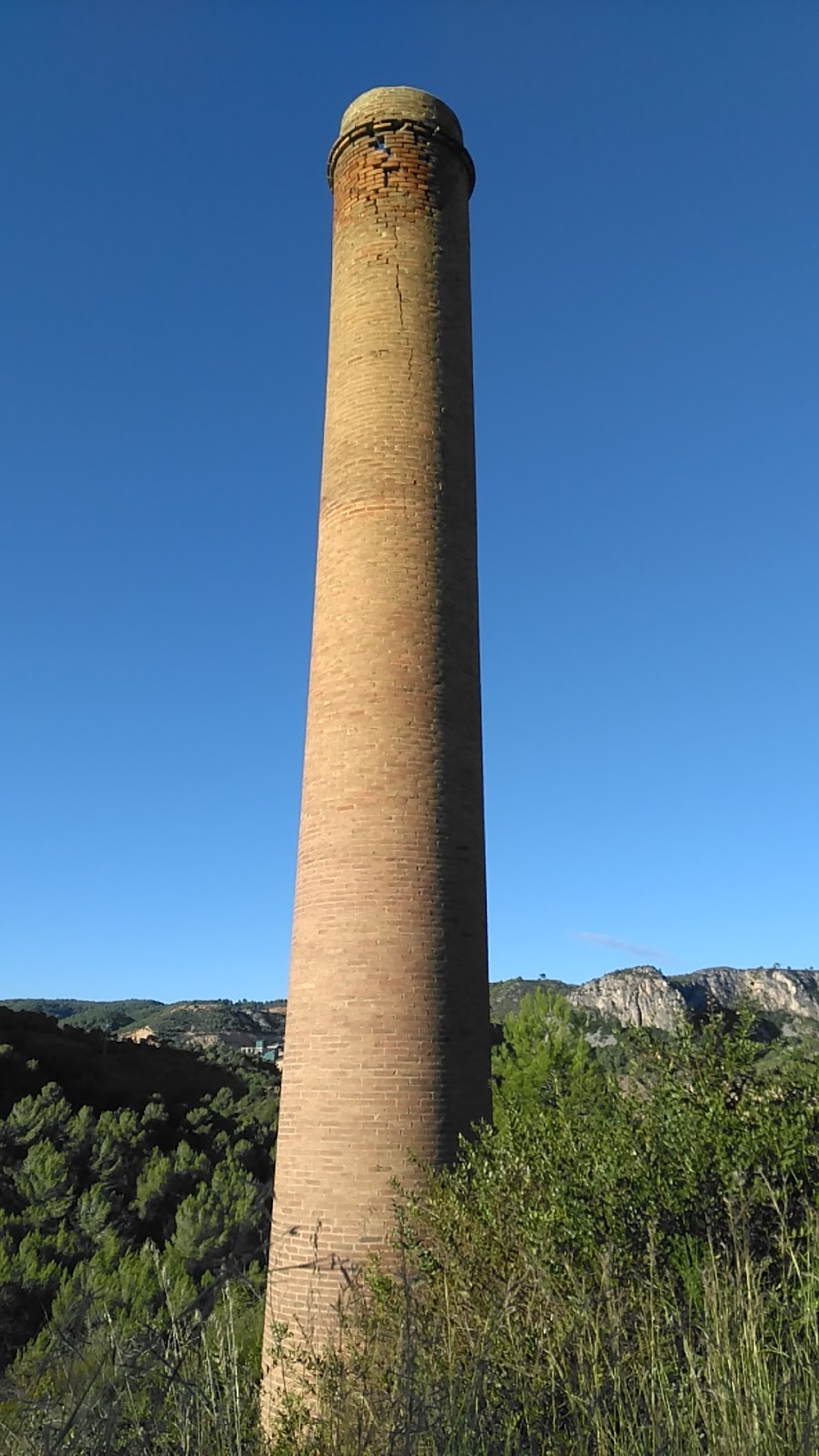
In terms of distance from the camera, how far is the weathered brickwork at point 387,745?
28.6ft

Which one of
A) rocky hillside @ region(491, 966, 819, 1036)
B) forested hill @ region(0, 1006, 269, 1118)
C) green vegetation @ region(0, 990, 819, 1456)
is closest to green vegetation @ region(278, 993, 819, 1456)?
green vegetation @ region(0, 990, 819, 1456)

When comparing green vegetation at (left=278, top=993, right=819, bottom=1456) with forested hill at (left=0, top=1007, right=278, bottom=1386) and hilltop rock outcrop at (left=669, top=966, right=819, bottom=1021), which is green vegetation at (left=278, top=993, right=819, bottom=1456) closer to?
forested hill at (left=0, top=1007, right=278, bottom=1386)

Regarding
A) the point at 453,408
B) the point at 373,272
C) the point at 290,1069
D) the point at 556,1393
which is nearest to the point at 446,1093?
the point at 290,1069

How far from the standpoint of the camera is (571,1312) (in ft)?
18.3

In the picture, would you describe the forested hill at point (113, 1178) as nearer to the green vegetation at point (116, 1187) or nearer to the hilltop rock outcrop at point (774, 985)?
the green vegetation at point (116, 1187)

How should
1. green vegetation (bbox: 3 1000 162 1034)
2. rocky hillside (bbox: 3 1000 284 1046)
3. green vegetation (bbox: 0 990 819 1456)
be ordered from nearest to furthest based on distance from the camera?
green vegetation (bbox: 0 990 819 1456) < rocky hillside (bbox: 3 1000 284 1046) < green vegetation (bbox: 3 1000 162 1034)

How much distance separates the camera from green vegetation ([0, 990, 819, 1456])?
13.4 feet

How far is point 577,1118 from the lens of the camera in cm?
772

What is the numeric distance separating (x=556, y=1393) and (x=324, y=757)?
600 cm

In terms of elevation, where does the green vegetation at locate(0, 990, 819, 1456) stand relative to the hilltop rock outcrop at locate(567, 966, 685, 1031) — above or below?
below

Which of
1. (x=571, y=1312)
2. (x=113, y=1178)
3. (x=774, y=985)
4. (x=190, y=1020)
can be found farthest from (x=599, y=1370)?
(x=774, y=985)

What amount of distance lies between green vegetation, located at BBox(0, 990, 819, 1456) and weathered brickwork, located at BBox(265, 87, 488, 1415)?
29.9 inches

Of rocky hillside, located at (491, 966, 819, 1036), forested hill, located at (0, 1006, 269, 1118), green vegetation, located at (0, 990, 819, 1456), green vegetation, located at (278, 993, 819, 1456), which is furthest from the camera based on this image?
rocky hillside, located at (491, 966, 819, 1036)

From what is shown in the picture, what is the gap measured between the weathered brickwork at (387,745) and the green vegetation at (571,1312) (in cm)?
Answer: 76
